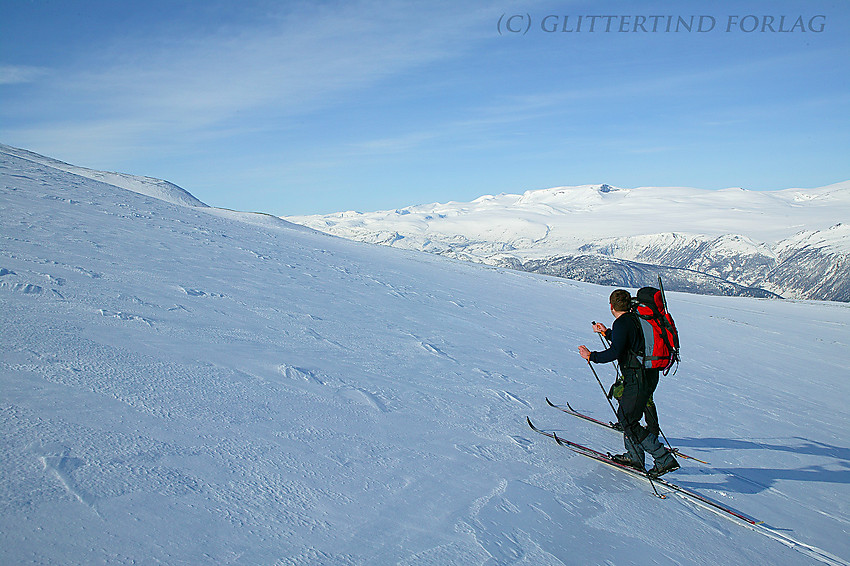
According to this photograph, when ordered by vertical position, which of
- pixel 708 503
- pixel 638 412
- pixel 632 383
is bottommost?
pixel 708 503

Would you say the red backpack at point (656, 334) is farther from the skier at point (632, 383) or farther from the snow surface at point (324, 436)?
the snow surface at point (324, 436)

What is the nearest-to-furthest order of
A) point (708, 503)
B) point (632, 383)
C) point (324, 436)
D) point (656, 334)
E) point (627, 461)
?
point (324, 436), point (708, 503), point (656, 334), point (632, 383), point (627, 461)

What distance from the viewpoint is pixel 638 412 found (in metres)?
4.89

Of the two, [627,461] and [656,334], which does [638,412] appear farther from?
[656,334]

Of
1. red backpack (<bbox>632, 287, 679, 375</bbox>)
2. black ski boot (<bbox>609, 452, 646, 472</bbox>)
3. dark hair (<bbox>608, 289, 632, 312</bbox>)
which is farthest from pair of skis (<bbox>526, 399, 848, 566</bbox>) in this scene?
dark hair (<bbox>608, 289, 632, 312</bbox>)

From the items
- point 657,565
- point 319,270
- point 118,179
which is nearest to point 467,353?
point 657,565

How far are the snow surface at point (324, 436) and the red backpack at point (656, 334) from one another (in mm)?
1256

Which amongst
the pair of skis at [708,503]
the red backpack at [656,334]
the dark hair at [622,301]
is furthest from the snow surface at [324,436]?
the dark hair at [622,301]

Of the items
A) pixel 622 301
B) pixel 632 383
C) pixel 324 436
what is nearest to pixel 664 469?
pixel 632 383

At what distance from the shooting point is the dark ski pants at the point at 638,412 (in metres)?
4.85

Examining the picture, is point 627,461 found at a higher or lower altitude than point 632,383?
lower

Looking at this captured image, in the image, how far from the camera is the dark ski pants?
4.85 metres

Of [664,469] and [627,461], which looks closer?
[664,469]

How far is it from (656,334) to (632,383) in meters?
0.57
